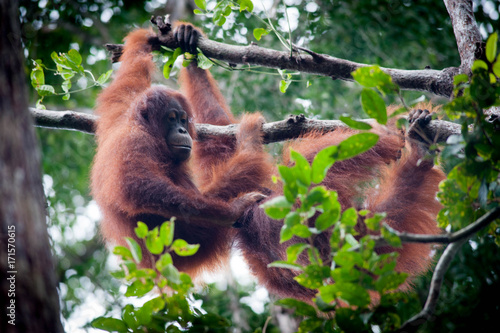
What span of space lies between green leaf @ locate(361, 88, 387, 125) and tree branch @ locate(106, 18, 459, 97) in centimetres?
150

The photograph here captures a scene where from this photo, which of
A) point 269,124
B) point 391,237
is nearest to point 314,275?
point 391,237

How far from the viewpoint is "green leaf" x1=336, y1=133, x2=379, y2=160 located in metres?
1.79

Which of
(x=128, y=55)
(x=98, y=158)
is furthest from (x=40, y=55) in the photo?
(x=98, y=158)

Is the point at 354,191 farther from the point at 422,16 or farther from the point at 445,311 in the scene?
the point at 422,16

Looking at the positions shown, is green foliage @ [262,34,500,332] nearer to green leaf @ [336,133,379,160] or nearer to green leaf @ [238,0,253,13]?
green leaf @ [336,133,379,160]

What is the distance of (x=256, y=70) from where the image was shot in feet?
20.7

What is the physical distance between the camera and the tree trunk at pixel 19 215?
1.28m

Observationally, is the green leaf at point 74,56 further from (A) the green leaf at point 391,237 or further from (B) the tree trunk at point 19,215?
(A) the green leaf at point 391,237

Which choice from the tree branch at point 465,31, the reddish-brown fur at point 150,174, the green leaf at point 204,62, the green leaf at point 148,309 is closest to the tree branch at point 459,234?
the green leaf at point 148,309

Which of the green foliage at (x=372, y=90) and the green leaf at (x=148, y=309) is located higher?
the green foliage at (x=372, y=90)

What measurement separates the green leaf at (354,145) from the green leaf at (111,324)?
49.6 inches

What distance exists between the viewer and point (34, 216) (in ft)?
4.62

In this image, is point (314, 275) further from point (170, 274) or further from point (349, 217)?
point (170, 274)

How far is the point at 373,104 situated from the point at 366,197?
1930mm
